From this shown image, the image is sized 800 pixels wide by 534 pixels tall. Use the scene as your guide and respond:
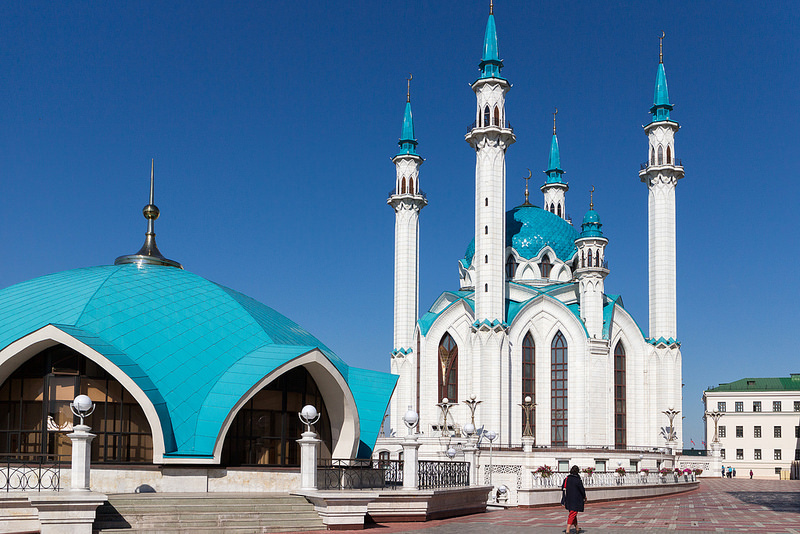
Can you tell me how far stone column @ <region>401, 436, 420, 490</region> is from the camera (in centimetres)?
2130

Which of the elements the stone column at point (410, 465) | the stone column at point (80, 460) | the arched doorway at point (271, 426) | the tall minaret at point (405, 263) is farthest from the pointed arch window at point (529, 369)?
the stone column at point (80, 460)

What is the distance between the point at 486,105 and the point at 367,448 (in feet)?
105

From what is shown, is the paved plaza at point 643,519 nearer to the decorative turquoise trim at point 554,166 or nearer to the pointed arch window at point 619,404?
the pointed arch window at point 619,404

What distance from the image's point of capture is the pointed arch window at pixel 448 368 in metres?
54.9

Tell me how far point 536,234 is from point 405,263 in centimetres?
943

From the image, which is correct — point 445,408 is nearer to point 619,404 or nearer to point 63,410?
point 619,404

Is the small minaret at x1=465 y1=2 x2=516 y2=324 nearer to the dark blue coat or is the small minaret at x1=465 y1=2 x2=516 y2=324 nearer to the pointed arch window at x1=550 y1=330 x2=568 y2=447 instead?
the pointed arch window at x1=550 y1=330 x2=568 y2=447

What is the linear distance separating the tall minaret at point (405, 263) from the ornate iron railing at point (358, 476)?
105 feet

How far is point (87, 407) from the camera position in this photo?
19.0 metres

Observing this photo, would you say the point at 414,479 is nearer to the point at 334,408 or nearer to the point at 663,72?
the point at 334,408

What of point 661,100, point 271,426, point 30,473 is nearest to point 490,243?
point 661,100

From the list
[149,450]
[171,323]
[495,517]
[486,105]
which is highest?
[486,105]

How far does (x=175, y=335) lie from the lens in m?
24.7

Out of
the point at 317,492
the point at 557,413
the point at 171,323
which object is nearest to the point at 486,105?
the point at 557,413
